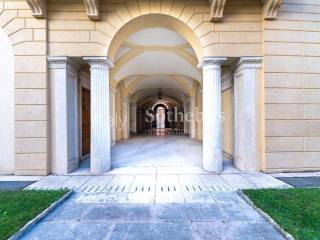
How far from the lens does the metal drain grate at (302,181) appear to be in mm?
4859

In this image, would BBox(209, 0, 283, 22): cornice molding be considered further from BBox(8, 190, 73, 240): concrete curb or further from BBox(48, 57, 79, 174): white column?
BBox(8, 190, 73, 240): concrete curb

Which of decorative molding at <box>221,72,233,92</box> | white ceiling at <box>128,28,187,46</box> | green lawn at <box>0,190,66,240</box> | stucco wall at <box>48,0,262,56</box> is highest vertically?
white ceiling at <box>128,28,187,46</box>

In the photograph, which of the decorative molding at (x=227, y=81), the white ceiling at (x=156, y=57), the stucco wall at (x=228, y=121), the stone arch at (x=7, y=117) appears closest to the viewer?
the stone arch at (x=7, y=117)

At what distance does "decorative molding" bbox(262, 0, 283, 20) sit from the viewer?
18.8ft

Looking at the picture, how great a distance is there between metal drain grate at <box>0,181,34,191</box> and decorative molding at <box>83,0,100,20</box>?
4.75m

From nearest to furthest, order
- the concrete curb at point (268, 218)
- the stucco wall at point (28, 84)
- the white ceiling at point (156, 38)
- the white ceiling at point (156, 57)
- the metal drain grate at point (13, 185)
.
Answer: the concrete curb at point (268, 218), the metal drain grate at point (13, 185), the stucco wall at point (28, 84), the white ceiling at point (156, 38), the white ceiling at point (156, 57)

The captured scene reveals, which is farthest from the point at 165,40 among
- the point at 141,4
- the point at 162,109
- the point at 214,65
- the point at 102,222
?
the point at 162,109

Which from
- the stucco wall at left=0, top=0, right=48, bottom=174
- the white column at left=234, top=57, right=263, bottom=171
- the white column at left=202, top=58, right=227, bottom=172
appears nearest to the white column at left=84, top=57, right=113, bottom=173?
the stucco wall at left=0, top=0, right=48, bottom=174

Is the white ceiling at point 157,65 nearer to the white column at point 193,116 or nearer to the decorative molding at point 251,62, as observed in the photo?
the white column at point 193,116

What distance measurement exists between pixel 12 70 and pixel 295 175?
853 cm

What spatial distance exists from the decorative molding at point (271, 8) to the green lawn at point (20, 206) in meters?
7.02

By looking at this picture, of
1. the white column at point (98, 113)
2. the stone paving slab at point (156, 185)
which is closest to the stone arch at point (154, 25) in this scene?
the white column at point (98, 113)

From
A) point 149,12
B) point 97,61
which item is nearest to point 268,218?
point 97,61

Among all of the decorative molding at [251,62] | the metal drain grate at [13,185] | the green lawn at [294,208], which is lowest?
the metal drain grate at [13,185]
